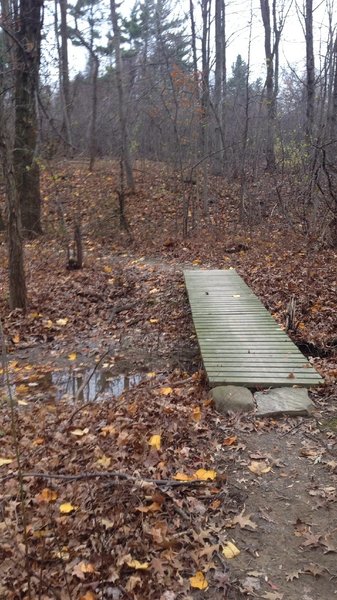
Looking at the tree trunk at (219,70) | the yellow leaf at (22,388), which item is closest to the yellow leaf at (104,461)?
the yellow leaf at (22,388)

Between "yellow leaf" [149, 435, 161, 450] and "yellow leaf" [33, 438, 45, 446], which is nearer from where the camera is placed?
"yellow leaf" [149, 435, 161, 450]

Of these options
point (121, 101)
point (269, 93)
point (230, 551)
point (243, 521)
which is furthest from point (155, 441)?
point (269, 93)

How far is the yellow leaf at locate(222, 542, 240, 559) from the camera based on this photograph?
10.1 ft

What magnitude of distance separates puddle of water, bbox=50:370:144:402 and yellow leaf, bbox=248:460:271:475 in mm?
2602

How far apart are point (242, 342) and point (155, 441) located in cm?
268

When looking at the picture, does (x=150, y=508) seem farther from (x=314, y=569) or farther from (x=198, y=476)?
(x=314, y=569)

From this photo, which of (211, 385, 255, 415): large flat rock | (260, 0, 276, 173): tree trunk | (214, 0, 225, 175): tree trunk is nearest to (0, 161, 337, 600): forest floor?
(211, 385, 255, 415): large flat rock

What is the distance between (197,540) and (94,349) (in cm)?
492

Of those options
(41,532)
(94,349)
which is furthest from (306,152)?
(41,532)

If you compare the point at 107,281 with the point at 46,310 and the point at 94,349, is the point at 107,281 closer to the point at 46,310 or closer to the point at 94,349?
the point at 46,310

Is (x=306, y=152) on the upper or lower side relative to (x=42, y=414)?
upper

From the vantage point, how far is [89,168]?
73.5ft

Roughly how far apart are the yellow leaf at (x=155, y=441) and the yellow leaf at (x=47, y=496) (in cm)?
92

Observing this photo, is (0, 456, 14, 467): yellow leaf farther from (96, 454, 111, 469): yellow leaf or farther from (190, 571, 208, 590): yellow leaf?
(190, 571, 208, 590): yellow leaf
